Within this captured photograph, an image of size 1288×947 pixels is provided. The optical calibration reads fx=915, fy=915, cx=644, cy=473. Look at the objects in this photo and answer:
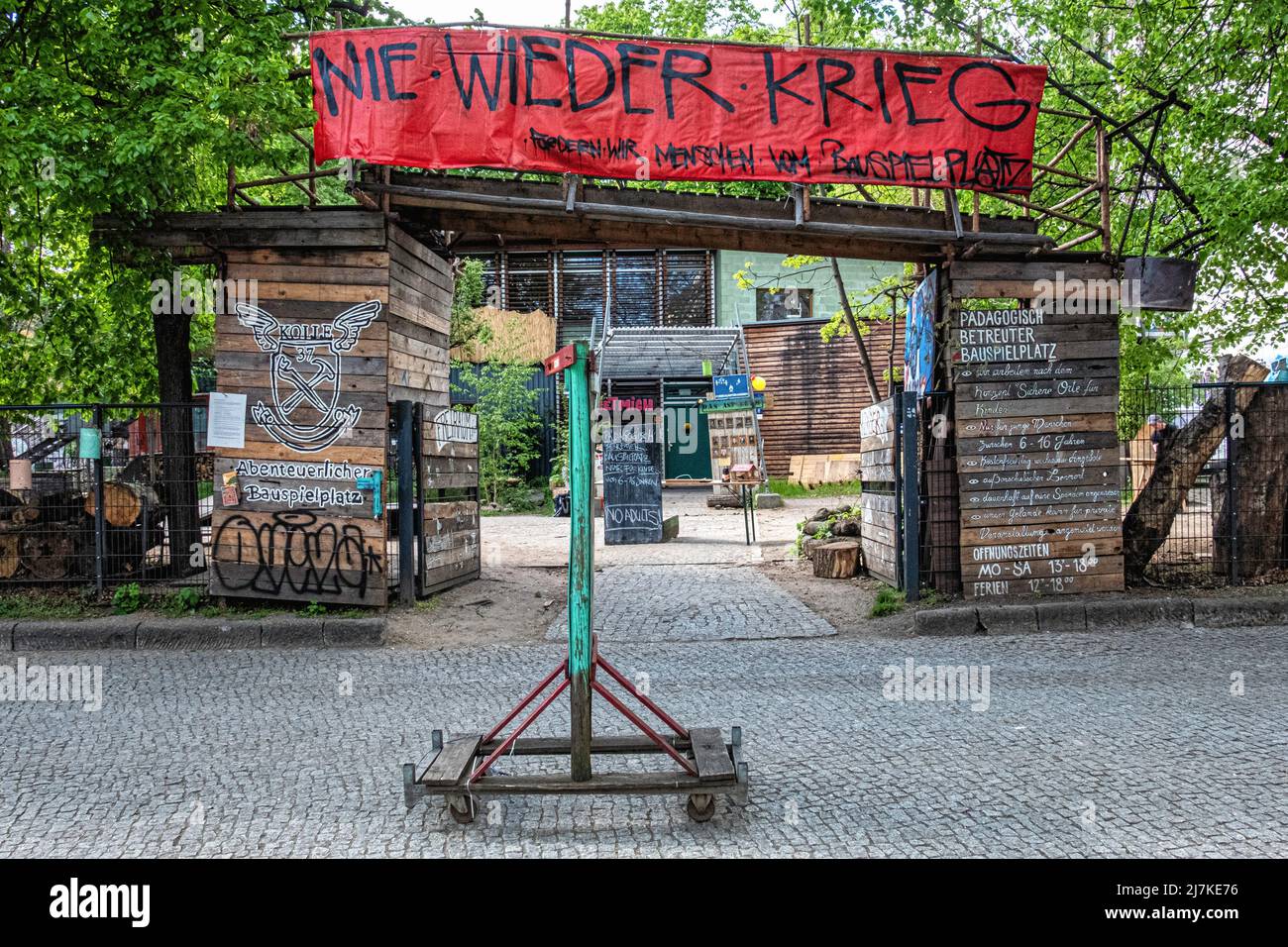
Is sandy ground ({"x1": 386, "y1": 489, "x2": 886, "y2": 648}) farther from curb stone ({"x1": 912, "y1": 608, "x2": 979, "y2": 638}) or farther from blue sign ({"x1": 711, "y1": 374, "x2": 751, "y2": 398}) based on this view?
blue sign ({"x1": 711, "y1": 374, "x2": 751, "y2": 398})

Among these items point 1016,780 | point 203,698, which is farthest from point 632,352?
point 1016,780

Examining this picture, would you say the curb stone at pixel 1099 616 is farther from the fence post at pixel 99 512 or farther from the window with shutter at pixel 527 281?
the window with shutter at pixel 527 281

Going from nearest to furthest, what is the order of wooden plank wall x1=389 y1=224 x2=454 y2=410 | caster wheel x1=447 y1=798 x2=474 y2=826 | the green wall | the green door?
caster wheel x1=447 y1=798 x2=474 y2=826, wooden plank wall x1=389 y1=224 x2=454 y2=410, the green door, the green wall

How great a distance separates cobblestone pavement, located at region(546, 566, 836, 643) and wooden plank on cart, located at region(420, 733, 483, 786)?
4226mm

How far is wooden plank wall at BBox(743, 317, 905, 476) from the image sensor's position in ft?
87.7

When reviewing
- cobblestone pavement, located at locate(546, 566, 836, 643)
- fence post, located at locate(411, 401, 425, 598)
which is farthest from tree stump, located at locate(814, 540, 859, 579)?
fence post, located at locate(411, 401, 425, 598)

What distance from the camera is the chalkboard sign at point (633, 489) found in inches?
629

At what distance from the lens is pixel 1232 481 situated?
9.91 meters

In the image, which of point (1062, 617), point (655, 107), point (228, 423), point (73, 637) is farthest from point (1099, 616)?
point (73, 637)

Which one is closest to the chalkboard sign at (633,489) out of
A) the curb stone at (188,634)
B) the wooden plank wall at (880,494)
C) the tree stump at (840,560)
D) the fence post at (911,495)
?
the tree stump at (840,560)

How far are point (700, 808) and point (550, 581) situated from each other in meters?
7.75

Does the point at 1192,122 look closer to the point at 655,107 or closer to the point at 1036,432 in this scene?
the point at 1036,432

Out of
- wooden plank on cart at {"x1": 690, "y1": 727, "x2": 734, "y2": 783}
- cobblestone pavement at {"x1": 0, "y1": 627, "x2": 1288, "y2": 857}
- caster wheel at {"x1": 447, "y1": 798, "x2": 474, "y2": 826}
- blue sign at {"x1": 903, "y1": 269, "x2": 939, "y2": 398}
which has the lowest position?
cobblestone pavement at {"x1": 0, "y1": 627, "x2": 1288, "y2": 857}

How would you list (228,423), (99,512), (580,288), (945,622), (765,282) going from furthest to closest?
(580,288), (765,282), (99,512), (228,423), (945,622)
